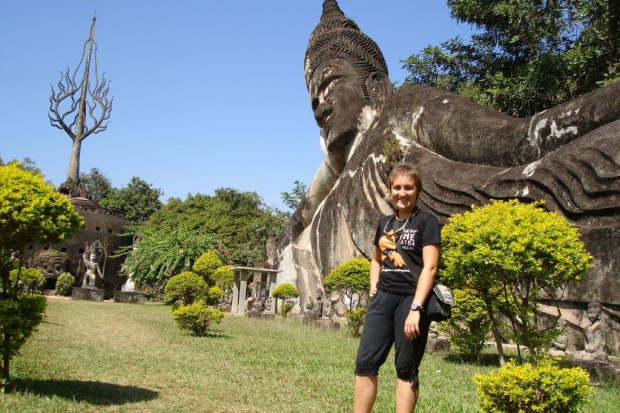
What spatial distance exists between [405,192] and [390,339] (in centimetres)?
84

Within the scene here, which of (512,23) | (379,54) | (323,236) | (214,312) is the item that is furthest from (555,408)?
(512,23)

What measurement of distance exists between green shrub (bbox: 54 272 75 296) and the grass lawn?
14151 mm

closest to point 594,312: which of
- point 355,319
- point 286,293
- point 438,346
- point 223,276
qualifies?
point 438,346

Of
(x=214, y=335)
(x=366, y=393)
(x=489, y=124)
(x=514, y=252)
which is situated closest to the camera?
(x=366, y=393)

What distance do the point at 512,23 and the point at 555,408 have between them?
50.1 ft

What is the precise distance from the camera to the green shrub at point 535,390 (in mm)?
3330

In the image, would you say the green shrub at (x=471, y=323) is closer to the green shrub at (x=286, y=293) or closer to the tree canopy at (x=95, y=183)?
the green shrub at (x=286, y=293)

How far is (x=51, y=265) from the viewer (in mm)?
23281

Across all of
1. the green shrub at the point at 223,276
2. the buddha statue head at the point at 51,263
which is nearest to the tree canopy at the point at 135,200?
the buddha statue head at the point at 51,263

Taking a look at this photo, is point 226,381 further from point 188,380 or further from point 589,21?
point 589,21

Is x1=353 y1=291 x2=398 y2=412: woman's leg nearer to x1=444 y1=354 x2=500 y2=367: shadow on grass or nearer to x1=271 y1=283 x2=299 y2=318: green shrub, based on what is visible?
x1=444 y1=354 x2=500 y2=367: shadow on grass

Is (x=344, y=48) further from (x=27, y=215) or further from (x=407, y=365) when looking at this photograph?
(x=407, y=365)

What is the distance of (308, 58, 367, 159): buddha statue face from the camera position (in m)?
14.6

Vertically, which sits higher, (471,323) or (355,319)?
(471,323)
